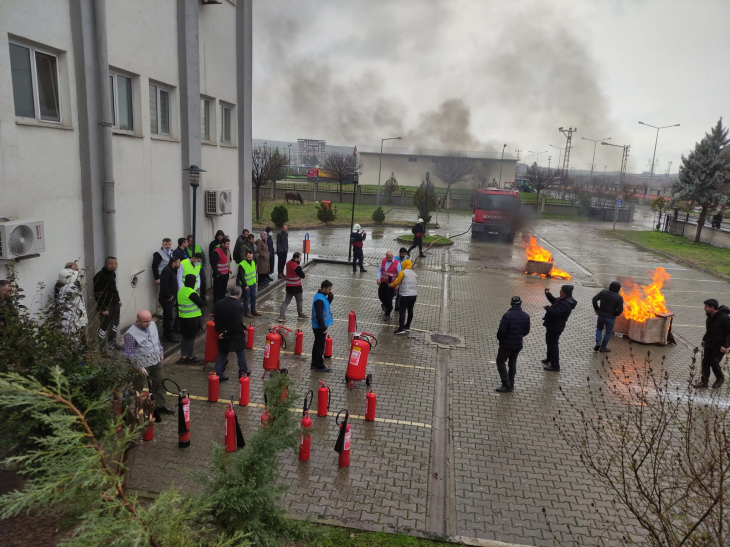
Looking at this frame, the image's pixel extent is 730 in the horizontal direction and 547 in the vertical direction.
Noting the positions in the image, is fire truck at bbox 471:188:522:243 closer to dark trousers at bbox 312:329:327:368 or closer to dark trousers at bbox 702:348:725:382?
dark trousers at bbox 702:348:725:382

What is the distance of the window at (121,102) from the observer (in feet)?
33.8

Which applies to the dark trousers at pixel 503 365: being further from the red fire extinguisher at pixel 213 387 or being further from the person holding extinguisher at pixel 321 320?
the red fire extinguisher at pixel 213 387

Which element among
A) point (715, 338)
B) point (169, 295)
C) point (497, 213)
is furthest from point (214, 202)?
point (497, 213)

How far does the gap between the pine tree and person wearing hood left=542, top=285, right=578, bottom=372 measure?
26847mm

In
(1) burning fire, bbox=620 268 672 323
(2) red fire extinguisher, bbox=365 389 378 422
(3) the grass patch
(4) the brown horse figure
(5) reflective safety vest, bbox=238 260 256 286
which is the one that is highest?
(4) the brown horse figure

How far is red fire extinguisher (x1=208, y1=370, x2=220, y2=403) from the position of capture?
7.73 metres

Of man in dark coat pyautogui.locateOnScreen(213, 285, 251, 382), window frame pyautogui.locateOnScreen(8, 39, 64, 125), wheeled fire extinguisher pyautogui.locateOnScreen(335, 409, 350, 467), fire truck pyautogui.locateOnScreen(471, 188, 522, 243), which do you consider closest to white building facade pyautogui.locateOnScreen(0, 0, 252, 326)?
window frame pyautogui.locateOnScreen(8, 39, 64, 125)

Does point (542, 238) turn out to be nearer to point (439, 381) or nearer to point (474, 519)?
point (439, 381)

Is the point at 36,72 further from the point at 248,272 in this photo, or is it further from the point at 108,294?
the point at 248,272

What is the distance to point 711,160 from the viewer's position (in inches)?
1227

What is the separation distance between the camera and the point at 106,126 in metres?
9.51

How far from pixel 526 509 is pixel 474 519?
2.08 ft

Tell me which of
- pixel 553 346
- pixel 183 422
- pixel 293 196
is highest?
pixel 293 196

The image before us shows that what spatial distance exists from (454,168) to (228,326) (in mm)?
58860
